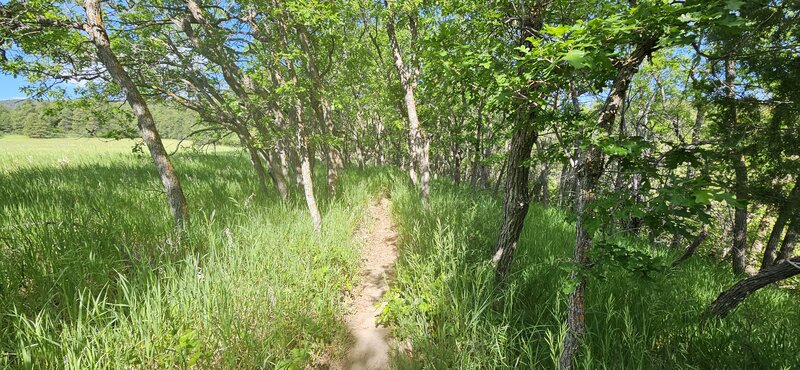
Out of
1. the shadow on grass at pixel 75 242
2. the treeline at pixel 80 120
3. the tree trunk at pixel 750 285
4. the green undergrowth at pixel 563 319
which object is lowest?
the green undergrowth at pixel 563 319

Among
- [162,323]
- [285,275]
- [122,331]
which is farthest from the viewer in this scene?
[285,275]

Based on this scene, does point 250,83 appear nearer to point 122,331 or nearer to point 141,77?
point 141,77

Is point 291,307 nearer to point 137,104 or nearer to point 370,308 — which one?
point 370,308

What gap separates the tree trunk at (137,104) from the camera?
10.7ft

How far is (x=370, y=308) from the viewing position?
354 cm

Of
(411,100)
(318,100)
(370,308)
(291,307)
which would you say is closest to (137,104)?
(291,307)

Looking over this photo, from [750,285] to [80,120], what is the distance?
9500 mm

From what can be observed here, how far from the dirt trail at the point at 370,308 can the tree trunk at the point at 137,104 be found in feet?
8.01

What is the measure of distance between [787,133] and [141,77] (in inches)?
406

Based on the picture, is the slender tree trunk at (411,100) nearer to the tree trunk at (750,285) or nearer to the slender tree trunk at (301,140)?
the slender tree trunk at (301,140)

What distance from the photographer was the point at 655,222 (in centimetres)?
147

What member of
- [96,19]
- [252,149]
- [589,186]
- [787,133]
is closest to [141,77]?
[252,149]

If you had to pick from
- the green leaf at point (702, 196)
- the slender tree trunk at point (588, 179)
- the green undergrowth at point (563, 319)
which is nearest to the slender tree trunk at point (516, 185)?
the green undergrowth at point (563, 319)

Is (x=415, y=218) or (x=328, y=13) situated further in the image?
(x=415, y=218)
